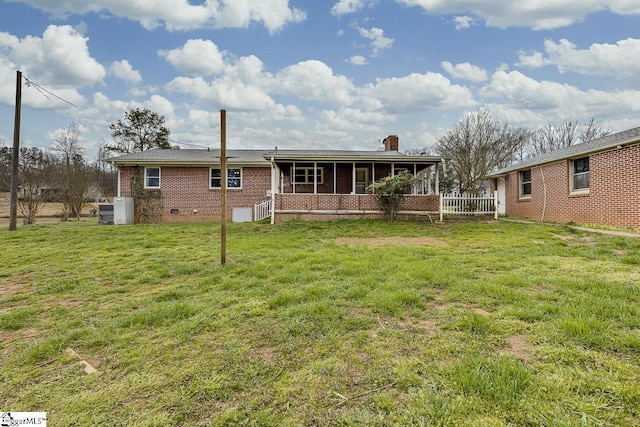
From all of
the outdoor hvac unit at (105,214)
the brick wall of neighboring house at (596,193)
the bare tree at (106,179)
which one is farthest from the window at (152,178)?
the bare tree at (106,179)

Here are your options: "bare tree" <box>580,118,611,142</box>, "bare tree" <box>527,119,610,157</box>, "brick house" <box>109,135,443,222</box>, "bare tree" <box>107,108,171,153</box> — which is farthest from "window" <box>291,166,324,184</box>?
"bare tree" <box>580,118,611,142</box>

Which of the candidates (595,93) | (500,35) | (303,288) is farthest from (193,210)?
(595,93)

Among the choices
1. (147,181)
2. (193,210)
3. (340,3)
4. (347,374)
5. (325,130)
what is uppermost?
(340,3)

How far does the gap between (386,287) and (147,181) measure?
15354mm

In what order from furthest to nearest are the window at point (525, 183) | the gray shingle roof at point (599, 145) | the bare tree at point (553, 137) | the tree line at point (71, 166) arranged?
the bare tree at point (553, 137)
the tree line at point (71, 166)
the window at point (525, 183)
the gray shingle roof at point (599, 145)

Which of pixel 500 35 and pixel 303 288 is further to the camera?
pixel 500 35

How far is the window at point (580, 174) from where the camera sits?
35.7ft

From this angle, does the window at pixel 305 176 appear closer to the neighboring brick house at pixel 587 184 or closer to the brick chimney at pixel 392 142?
the brick chimney at pixel 392 142

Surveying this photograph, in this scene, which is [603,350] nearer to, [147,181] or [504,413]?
[504,413]

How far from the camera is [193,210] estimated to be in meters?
15.4

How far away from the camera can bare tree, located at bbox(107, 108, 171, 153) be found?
28.9 metres

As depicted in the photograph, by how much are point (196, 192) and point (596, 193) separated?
54.7ft

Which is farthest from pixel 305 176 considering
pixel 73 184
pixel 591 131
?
pixel 591 131

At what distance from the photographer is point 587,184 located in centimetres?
1081
